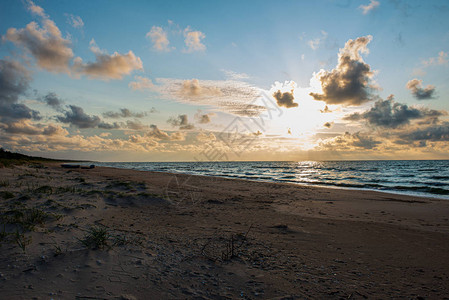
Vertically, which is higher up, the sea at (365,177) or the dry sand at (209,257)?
the dry sand at (209,257)

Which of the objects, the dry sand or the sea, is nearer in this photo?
the dry sand

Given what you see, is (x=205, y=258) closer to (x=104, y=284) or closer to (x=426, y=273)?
(x=104, y=284)

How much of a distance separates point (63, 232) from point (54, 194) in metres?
5.57

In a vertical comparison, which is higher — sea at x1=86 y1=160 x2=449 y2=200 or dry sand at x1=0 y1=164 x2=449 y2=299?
dry sand at x1=0 y1=164 x2=449 y2=299

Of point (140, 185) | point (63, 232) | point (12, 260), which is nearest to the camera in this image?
point (12, 260)

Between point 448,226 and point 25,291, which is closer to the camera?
point 25,291

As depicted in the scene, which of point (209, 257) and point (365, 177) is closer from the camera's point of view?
point (209, 257)

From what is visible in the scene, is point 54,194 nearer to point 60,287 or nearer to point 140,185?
point 140,185

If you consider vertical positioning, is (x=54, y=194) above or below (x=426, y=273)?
above

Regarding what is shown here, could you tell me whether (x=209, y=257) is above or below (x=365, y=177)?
above

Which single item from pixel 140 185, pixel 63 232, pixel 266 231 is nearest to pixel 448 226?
pixel 266 231

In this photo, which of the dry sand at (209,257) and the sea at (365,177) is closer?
the dry sand at (209,257)

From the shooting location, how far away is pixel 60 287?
10.2 feet

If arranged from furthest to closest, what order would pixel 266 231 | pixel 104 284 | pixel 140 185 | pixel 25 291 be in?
1. pixel 140 185
2. pixel 266 231
3. pixel 104 284
4. pixel 25 291
